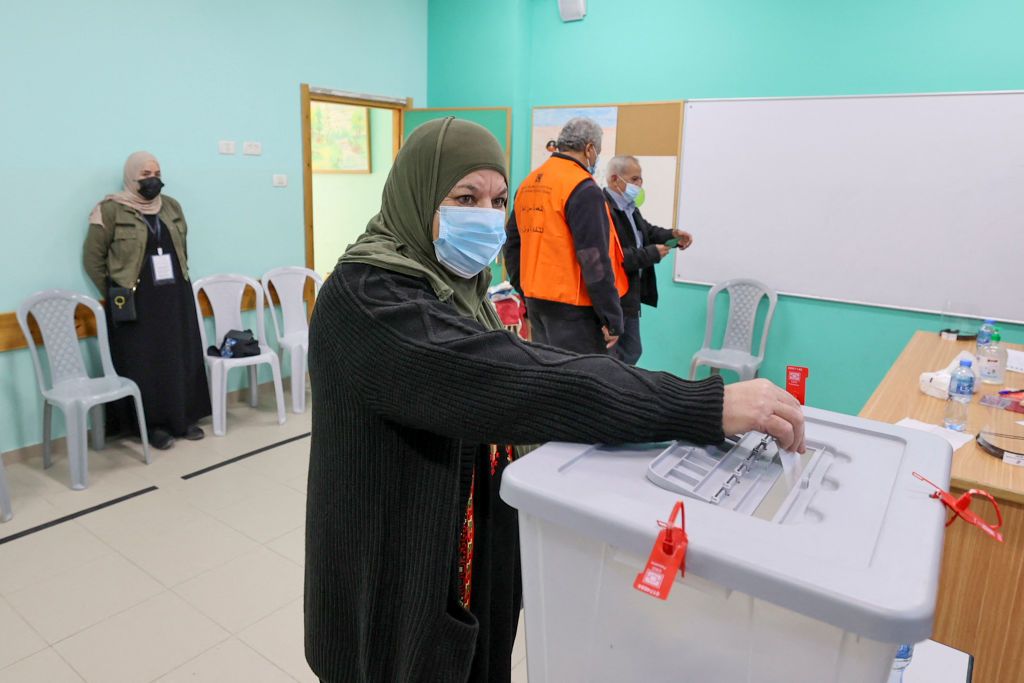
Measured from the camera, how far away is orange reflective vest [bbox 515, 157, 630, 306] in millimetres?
2979

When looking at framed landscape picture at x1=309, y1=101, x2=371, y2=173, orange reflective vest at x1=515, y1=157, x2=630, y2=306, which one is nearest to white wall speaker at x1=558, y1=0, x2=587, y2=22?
orange reflective vest at x1=515, y1=157, x2=630, y2=306

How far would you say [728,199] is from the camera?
431 centimetres

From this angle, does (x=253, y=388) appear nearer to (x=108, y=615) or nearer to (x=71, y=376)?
(x=71, y=376)

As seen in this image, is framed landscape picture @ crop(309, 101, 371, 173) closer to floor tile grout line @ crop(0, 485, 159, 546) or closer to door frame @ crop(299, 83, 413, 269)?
door frame @ crop(299, 83, 413, 269)

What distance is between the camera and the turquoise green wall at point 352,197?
264 inches

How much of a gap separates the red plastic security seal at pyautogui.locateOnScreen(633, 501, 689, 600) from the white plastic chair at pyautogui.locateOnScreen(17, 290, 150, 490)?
3328 mm

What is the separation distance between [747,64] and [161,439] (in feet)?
13.4

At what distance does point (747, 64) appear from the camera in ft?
13.6


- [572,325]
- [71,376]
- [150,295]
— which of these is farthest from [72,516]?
[572,325]

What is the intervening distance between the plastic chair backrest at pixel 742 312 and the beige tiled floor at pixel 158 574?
9.00 feet

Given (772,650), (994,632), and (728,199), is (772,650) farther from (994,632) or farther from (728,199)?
(728,199)

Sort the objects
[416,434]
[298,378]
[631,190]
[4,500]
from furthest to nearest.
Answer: [298,378] → [631,190] → [4,500] → [416,434]

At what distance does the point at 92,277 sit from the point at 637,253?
2774 mm

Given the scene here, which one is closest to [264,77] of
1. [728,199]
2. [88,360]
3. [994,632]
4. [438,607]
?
[88,360]
